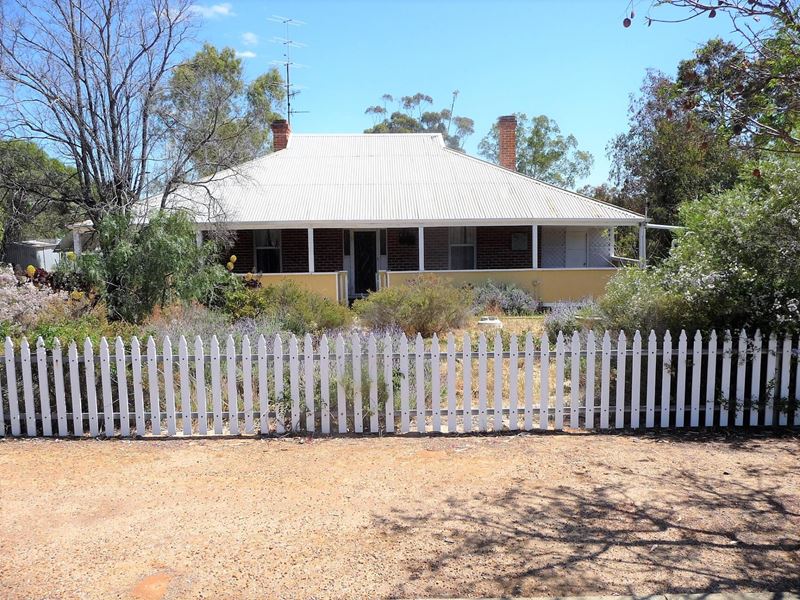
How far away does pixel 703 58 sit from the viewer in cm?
537

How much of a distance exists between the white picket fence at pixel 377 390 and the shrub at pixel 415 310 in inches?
198

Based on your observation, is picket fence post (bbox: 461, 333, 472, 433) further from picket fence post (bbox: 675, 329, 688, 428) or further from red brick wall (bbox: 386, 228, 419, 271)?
red brick wall (bbox: 386, 228, 419, 271)

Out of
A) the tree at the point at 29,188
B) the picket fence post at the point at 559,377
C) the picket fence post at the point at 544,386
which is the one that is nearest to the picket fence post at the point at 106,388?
the picket fence post at the point at 544,386

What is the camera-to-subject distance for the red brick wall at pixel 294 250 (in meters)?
19.9

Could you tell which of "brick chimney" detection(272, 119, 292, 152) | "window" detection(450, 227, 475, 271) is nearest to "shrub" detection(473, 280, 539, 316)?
"window" detection(450, 227, 475, 271)

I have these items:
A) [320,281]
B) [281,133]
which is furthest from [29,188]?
[281,133]

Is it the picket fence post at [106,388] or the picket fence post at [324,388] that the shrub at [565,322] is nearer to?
the picket fence post at [324,388]

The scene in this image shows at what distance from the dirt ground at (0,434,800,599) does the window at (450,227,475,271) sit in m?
14.5

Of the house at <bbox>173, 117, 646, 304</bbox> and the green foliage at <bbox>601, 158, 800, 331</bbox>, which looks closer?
the green foliage at <bbox>601, 158, 800, 331</bbox>

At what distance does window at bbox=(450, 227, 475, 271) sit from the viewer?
20531mm

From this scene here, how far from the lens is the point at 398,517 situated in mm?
4441

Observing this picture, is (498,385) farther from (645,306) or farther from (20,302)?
(20,302)

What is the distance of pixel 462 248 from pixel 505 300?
438cm

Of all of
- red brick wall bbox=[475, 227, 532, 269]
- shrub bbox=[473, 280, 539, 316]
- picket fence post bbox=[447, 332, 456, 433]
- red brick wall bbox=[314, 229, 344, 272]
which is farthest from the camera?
red brick wall bbox=[475, 227, 532, 269]
